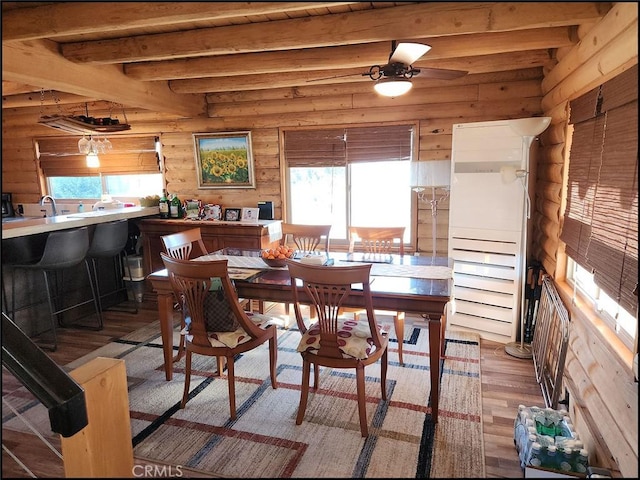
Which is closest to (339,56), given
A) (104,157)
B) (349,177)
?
(349,177)

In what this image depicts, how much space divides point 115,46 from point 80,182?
3229 mm

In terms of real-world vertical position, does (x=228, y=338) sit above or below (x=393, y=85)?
below

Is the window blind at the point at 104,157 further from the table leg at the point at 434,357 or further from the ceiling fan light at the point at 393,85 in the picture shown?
the table leg at the point at 434,357

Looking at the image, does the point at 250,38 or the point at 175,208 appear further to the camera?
the point at 175,208

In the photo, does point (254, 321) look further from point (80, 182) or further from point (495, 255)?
point (80, 182)

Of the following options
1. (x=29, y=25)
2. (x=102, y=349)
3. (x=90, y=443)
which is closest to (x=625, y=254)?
(x=90, y=443)

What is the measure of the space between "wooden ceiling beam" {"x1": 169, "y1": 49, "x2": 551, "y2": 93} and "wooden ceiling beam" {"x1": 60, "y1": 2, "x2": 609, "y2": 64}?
1.37 feet

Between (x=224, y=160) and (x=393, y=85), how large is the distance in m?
2.88

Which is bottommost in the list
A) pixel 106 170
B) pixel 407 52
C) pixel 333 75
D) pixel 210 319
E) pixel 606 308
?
pixel 210 319

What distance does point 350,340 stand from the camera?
7.92 ft

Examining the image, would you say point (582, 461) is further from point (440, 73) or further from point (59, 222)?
point (59, 222)

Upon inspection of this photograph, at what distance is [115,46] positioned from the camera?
314 cm

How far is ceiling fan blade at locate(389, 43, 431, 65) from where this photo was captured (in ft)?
7.45

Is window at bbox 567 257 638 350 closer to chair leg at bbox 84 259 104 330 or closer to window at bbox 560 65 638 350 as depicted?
window at bbox 560 65 638 350
